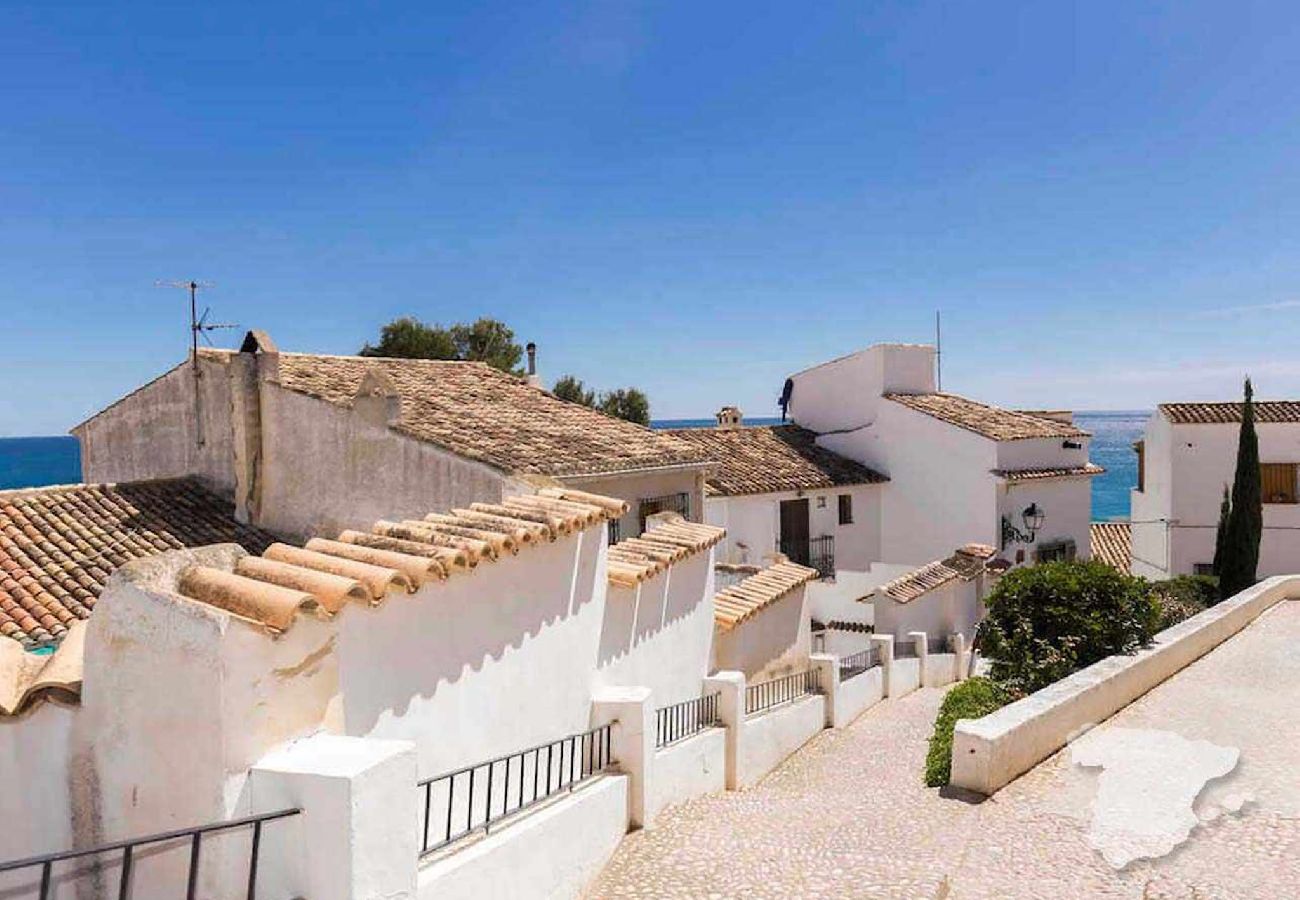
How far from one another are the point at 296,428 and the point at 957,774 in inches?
433

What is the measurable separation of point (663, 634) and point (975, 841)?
4.23 meters

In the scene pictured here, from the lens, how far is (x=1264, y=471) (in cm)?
2862

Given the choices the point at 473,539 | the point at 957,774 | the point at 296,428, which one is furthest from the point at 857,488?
the point at 473,539

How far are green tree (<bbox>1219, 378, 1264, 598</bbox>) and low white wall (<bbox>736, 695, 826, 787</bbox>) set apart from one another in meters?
17.8

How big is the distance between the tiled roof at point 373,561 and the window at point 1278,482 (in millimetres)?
29079

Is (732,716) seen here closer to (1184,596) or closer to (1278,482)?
(1184,596)

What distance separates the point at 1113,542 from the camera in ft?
114

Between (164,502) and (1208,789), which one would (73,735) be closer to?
(1208,789)

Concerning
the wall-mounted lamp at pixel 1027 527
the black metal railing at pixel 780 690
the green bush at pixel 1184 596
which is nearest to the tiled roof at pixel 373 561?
the black metal railing at pixel 780 690

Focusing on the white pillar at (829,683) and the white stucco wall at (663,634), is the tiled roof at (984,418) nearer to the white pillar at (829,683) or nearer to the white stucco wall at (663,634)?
the white pillar at (829,683)

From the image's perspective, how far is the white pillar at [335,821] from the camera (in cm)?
339

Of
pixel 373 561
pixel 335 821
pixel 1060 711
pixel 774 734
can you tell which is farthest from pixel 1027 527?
pixel 335 821

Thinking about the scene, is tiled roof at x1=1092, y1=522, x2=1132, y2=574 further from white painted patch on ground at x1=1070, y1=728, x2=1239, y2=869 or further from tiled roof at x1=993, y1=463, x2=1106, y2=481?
white painted patch on ground at x1=1070, y1=728, x2=1239, y2=869

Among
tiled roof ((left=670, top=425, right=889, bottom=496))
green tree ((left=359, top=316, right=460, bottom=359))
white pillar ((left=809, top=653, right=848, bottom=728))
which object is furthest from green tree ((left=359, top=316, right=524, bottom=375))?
white pillar ((left=809, top=653, right=848, bottom=728))
